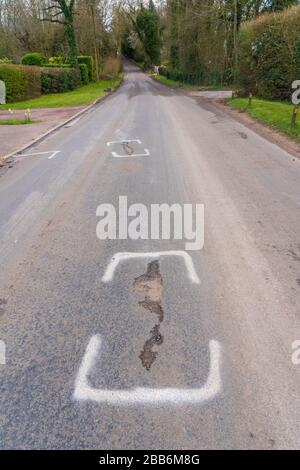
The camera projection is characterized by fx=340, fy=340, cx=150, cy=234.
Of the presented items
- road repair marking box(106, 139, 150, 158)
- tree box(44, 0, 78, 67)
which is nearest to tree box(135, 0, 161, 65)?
tree box(44, 0, 78, 67)

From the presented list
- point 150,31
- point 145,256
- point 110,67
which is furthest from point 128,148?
point 150,31

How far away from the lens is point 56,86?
1280 inches

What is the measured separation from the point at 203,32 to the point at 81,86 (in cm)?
1505

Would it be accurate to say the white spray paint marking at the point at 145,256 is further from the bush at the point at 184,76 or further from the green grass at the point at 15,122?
the bush at the point at 184,76

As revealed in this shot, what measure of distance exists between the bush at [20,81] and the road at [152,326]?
2356cm

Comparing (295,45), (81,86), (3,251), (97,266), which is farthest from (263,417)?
(81,86)

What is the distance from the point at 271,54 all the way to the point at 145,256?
57.7 ft

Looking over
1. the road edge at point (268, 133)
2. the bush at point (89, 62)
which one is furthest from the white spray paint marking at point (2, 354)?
the bush at point (89, 62)

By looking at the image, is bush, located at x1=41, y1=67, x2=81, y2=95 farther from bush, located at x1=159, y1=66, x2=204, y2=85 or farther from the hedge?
the hedge

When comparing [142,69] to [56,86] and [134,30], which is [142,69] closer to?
[134,30]

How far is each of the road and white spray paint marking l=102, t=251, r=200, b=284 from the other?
6 centimetres

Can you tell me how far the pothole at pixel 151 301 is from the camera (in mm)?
2846

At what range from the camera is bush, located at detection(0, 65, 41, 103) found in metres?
25.9

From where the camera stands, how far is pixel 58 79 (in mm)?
32500
